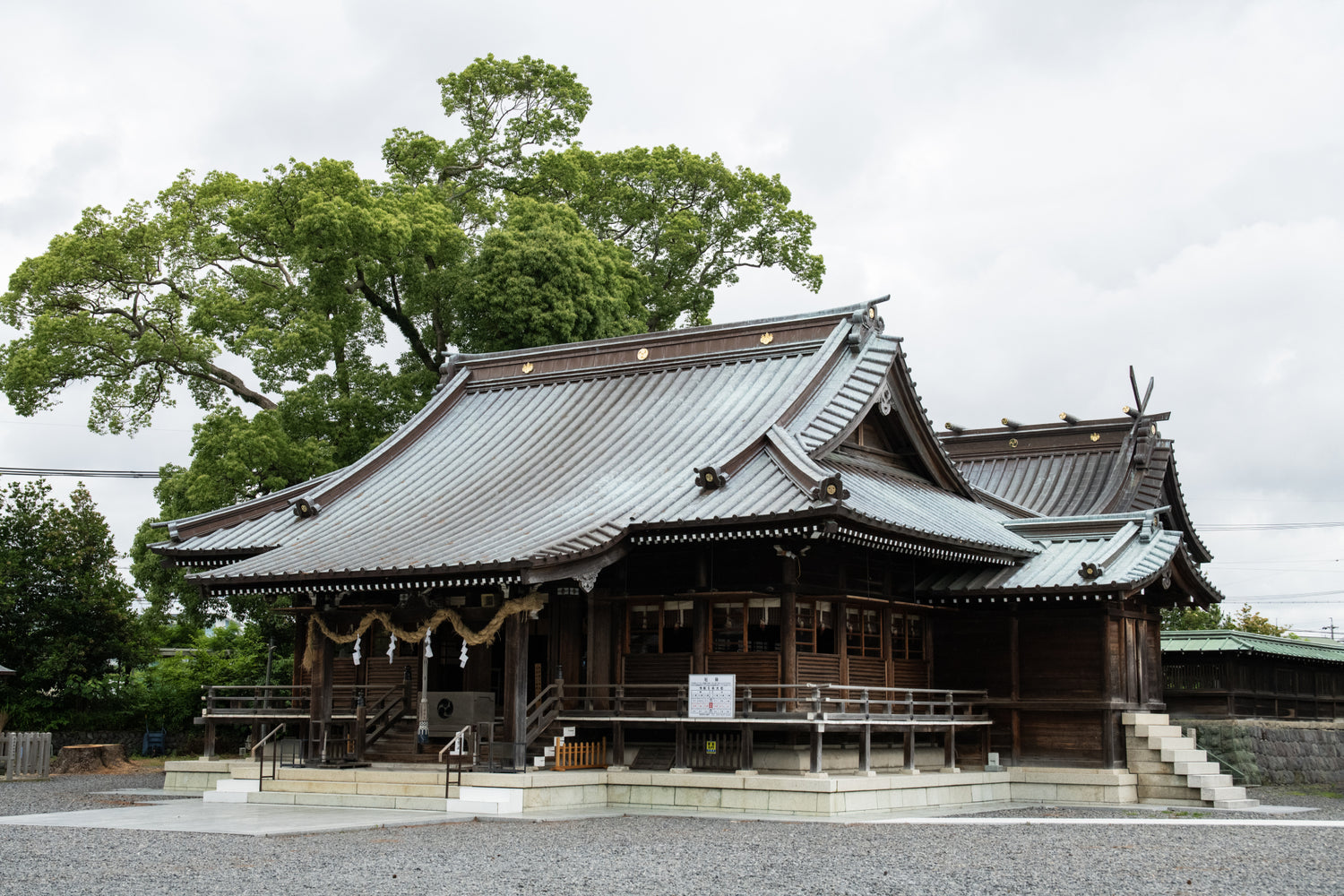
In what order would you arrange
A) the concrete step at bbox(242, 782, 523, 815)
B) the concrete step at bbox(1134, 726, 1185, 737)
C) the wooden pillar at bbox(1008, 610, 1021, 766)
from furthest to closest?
the wooden pillar at bbox(1008, 610, 1021, 766) → the concrete step at bbox(1134, 726, 1185, 737) → the concrete step at bbox(242, 782, 523, 815)

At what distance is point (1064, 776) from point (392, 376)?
19.9 meters

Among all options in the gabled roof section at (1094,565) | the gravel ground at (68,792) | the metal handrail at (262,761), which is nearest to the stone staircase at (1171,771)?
the gabled roof section at (1094,565)

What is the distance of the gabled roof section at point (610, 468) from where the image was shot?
70.0 ft

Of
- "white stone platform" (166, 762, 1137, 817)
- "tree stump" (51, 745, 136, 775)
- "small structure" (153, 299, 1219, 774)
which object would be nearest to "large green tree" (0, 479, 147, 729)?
"tree stump" (51, 745, 136, 775)

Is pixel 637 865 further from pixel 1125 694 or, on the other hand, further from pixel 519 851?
pixel 1125 694

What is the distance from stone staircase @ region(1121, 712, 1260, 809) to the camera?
23.2m

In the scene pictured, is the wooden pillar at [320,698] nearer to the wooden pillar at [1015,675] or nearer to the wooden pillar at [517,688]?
the wooden pillar at [517,688]

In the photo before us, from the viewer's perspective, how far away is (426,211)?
3459cm

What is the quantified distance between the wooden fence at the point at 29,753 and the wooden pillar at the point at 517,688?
43.4ft

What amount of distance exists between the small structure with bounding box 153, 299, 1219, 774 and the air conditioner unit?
6 centimetres

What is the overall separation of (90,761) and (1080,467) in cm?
2604

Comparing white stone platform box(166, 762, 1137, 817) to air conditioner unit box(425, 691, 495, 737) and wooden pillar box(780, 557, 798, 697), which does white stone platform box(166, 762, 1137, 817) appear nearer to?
air conditioner unit box(425, 691, 495, 737)

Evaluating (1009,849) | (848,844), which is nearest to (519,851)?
(848,844)

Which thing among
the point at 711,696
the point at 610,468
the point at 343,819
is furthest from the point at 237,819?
the point at 610,468
